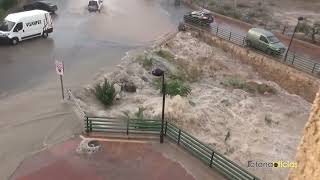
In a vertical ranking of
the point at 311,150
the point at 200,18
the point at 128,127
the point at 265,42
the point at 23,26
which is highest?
the point at 311,150

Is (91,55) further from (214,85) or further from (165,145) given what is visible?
(165,145)

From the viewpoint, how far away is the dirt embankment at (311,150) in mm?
5000

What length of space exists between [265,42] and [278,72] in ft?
9.08

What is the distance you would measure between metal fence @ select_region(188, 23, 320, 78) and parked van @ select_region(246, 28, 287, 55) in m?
0.44

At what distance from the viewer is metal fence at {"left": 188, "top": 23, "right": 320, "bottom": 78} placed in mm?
28078

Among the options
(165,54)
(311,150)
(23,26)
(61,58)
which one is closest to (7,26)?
(23,26)

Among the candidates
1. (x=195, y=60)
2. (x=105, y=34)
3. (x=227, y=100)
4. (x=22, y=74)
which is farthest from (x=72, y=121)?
(x=105, y=34)

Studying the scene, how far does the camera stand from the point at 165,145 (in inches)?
702

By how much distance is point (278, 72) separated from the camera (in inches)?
1150

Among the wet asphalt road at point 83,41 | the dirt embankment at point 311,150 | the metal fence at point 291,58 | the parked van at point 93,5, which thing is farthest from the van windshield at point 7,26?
the dirt embankment at point 311,150

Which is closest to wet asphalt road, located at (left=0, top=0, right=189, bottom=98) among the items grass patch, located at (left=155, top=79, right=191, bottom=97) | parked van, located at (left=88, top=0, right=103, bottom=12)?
parked van, located at (left=88, top=0, right=103, bottom=12)

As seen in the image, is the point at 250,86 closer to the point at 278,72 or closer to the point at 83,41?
the point at 278,72

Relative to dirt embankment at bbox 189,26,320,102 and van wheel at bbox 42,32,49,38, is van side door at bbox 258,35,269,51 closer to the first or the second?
dirt embankment at bbox 189,26,320,102

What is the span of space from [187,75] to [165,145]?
10.6 m
